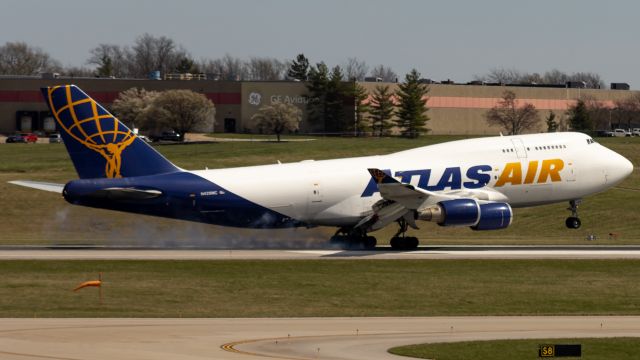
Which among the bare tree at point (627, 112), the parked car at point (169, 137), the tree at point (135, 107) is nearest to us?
the parked car at point (169, 137)

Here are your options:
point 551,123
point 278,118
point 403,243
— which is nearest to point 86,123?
point 403,243

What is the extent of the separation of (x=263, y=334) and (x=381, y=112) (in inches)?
5235

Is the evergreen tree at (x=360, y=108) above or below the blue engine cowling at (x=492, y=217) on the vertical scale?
above

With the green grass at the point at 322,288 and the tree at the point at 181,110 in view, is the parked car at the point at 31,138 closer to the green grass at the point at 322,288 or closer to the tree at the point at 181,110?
the tree at the point at 181,110

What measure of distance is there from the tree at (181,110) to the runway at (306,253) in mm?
99717

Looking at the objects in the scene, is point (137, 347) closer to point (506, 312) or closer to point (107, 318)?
point (107, 318)

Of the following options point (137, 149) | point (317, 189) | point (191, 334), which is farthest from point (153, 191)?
point (191, 334)

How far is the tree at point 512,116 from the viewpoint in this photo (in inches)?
Answer: 6644

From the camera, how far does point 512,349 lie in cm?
A: 3103

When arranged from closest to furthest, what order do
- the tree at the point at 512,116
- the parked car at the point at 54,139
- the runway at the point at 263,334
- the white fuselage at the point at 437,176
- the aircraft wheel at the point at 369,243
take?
1. the runway at the point at 263,334
2. the white fuselage at the point at 437,176
3. the aircraft wheel at the point at 369,243
4. the parked car at the point at 54,139
5. the tree at the point at 512,116

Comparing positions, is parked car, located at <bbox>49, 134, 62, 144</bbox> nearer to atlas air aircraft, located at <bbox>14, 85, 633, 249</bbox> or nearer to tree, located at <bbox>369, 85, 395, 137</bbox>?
tree, located at <bbox>369, 85, 395, 137</bbox>

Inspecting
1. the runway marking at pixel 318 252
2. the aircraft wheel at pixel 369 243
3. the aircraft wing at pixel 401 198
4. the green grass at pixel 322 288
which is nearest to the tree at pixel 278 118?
the aircraft wheel at pixel 369 243

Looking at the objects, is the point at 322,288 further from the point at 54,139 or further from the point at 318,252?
the point at 54,139

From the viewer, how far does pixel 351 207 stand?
5853 centimetres
